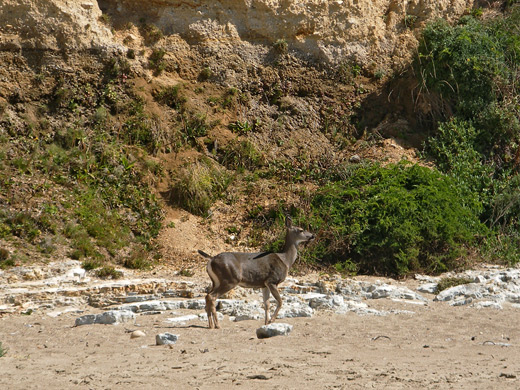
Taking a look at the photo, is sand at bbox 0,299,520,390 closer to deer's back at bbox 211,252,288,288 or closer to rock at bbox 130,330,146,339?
rock at bbox 130,330,146,339

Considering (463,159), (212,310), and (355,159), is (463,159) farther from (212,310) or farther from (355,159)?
(212,310)

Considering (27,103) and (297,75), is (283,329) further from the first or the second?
(297,75)

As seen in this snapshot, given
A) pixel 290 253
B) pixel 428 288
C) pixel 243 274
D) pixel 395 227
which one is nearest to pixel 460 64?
pixel 395 227

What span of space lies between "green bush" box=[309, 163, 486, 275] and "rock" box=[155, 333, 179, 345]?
6358 mm

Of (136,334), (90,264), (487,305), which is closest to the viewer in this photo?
(136,334)

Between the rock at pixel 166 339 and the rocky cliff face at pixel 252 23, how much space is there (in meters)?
11.0

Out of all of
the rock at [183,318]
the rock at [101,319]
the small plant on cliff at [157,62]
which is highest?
the small plant on cliff at [157,62]

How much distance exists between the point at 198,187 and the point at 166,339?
8.03 meters

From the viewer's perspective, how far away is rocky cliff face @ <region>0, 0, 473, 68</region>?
18.1 m

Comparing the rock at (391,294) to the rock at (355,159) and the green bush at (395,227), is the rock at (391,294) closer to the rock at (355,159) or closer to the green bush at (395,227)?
the green bush at (395,227)

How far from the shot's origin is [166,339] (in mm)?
9461

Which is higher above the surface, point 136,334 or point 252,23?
point 252,23

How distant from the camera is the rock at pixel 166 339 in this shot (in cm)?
945

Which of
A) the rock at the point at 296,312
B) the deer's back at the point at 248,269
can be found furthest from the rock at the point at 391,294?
the deer's back at the point at 248,269
